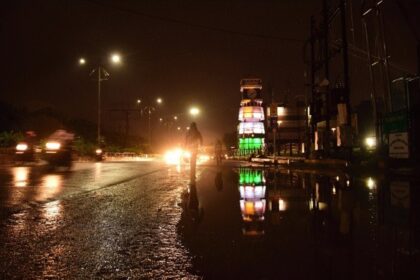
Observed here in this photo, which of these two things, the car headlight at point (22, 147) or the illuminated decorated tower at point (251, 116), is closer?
the car headlight at point (22, 147)

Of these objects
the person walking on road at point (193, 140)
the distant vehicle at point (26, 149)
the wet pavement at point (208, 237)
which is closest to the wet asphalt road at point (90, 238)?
the wet pavement at point (208, 237)

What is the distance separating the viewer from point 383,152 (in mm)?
18172

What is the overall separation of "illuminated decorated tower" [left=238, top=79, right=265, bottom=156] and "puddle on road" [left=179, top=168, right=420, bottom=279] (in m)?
126

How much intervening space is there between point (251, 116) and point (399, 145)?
4733 inches

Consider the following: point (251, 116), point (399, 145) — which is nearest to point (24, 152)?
point (399, 145)

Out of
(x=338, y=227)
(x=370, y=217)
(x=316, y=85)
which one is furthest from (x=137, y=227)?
(x=316, y=85)

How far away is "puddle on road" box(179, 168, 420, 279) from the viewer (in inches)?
143

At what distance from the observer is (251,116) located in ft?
448

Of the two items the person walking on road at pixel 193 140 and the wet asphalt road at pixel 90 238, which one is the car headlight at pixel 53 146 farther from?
the wet asphalt road at pixel 90 238

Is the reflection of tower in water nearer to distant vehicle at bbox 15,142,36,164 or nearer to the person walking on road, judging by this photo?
the person walking on road

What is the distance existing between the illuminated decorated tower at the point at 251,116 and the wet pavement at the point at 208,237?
12634 cm

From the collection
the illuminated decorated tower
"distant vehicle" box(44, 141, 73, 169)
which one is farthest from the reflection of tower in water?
the illuminated decorated tower

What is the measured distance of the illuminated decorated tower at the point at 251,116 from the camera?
442ft

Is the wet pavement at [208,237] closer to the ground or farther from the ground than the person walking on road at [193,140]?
closer to the ground
